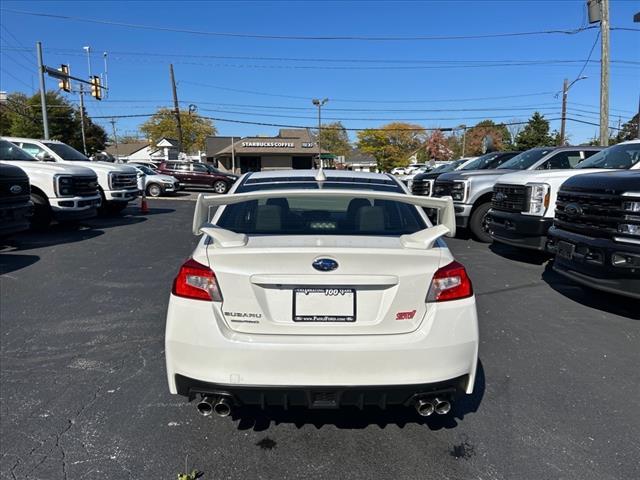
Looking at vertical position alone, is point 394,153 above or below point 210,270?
above

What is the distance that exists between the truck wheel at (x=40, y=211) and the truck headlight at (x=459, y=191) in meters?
8.54

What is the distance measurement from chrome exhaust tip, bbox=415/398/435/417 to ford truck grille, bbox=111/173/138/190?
12155 millimetres

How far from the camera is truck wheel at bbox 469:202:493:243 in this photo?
974cm

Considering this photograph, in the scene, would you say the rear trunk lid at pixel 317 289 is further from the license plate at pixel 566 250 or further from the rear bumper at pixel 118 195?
the rear bumper at pixel 118 195

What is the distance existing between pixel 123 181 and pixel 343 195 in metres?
11.9

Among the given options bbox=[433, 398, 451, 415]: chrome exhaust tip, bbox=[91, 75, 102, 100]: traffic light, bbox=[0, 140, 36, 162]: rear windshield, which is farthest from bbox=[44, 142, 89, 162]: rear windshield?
bbox=[91, 75, 102, 100]: traffic light

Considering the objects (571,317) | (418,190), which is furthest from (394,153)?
(571,317)

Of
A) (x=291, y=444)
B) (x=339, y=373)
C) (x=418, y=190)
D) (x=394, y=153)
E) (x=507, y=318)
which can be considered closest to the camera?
(x=339, y=373)

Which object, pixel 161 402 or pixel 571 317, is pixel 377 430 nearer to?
pixel 161 402

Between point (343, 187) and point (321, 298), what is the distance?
3.54 ft

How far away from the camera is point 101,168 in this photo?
12.7 m

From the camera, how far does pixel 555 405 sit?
3.19 m

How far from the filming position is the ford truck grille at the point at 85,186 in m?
10.3

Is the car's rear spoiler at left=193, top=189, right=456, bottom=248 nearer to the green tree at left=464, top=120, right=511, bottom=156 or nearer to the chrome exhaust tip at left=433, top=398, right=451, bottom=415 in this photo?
the chrome exhaust tip at left=433, top=398, right=451, bottom=415
